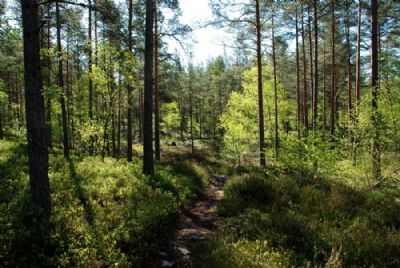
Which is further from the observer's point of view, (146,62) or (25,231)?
(146,62)

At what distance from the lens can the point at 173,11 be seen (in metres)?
14.7

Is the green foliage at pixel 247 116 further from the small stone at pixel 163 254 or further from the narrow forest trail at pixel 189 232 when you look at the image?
the small stone at pixel 163 254

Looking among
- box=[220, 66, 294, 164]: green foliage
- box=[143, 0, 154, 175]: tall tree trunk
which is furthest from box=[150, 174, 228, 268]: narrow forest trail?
box=[220, 66, 294, 164]: green foliage

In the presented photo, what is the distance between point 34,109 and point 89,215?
2.73 metres

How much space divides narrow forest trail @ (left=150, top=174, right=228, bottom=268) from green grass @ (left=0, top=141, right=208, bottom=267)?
0.97 ft

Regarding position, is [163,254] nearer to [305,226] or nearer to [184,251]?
[184,251]

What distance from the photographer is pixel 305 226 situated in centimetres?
686

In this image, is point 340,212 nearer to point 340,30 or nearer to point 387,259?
point 387,259

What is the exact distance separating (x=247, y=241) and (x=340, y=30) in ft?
77.7

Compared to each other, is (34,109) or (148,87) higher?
(148,87)

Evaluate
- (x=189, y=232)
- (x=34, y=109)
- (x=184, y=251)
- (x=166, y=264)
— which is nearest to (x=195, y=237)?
(x=189, y=232)

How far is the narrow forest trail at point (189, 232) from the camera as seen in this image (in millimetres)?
6074

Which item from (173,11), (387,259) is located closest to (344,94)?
(173,11)

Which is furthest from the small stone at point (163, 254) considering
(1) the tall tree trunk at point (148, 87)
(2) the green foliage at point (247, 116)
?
(2) the green foliage at point (247, 116)
